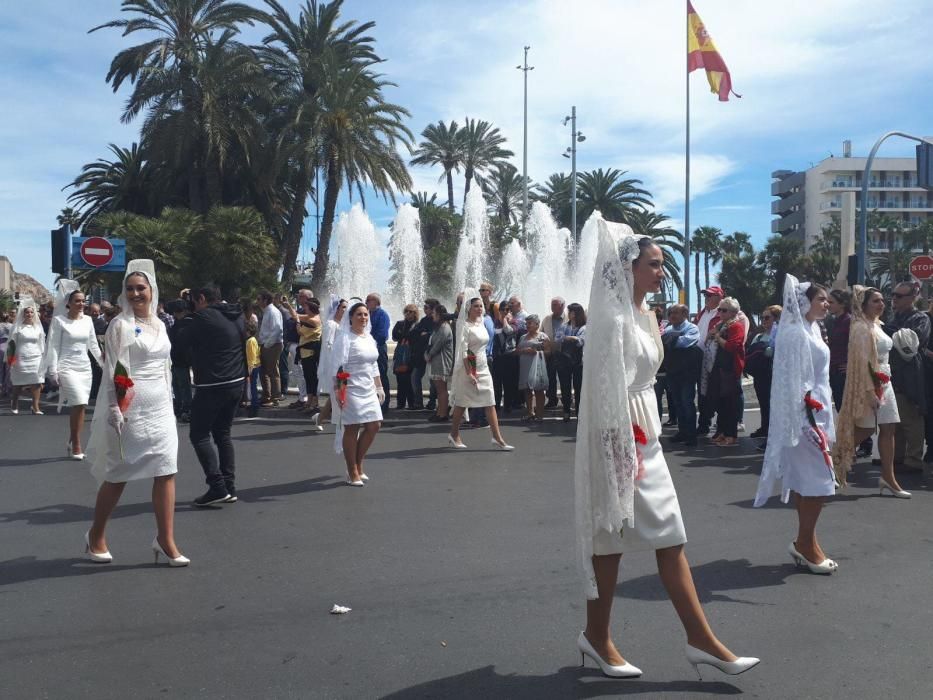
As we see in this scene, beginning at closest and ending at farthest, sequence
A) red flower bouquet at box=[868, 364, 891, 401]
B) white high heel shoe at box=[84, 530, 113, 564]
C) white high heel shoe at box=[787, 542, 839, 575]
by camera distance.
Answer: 1. white high heel shoe at box=[787, 542, 839, 575]
2. white high heel shoe at box=[84, 530, 113, 564]
3. red flower bouquet at box=[868, 364, 891, 401]

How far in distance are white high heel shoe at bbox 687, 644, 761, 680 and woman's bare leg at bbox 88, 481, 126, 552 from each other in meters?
3.86

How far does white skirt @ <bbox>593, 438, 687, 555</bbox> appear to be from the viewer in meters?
3.84

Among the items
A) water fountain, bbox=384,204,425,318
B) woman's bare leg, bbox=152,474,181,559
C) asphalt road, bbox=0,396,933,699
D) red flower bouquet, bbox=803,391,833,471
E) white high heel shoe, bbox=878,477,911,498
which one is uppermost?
water fountain, bbox=384,204,425,318

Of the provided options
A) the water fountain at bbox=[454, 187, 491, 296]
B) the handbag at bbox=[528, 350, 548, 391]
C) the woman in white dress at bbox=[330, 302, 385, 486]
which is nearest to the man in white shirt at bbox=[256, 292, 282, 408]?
the handbag at bbox=[528, 350, 548, 391]

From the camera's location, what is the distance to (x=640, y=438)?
12.7 ft

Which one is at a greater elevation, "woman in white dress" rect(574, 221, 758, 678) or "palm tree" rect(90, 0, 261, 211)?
"palm tree" rect(90, 0, 261, 211)

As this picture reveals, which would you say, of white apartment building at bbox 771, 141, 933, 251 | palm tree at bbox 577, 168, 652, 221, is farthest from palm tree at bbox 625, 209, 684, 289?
white apartment building at bbox 771, 141, 933, 251

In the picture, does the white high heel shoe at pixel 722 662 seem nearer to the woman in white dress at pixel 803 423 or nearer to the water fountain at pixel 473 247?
the woman in white dress at pixel 803 423

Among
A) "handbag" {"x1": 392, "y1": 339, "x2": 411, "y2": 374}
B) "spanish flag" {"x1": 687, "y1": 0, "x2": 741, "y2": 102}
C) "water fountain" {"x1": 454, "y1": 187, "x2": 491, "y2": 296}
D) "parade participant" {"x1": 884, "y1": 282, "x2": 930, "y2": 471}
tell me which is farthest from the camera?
"water fountain" {"x1": 454, "y1": 187, "x2": 491, "y2": 296}

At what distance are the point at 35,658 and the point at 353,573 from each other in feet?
6.45

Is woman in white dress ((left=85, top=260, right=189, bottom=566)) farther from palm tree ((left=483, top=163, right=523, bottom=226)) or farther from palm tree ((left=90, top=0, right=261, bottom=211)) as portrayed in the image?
palm tree ((left=483, top=163, right=523, bottom=226))

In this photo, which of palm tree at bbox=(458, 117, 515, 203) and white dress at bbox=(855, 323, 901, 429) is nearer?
white dress at bbox=(855, 323, 901, 429)

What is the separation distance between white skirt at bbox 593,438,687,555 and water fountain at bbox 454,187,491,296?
35869 mm

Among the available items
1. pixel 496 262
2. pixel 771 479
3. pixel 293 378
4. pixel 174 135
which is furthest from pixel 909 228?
pixel 771 479
